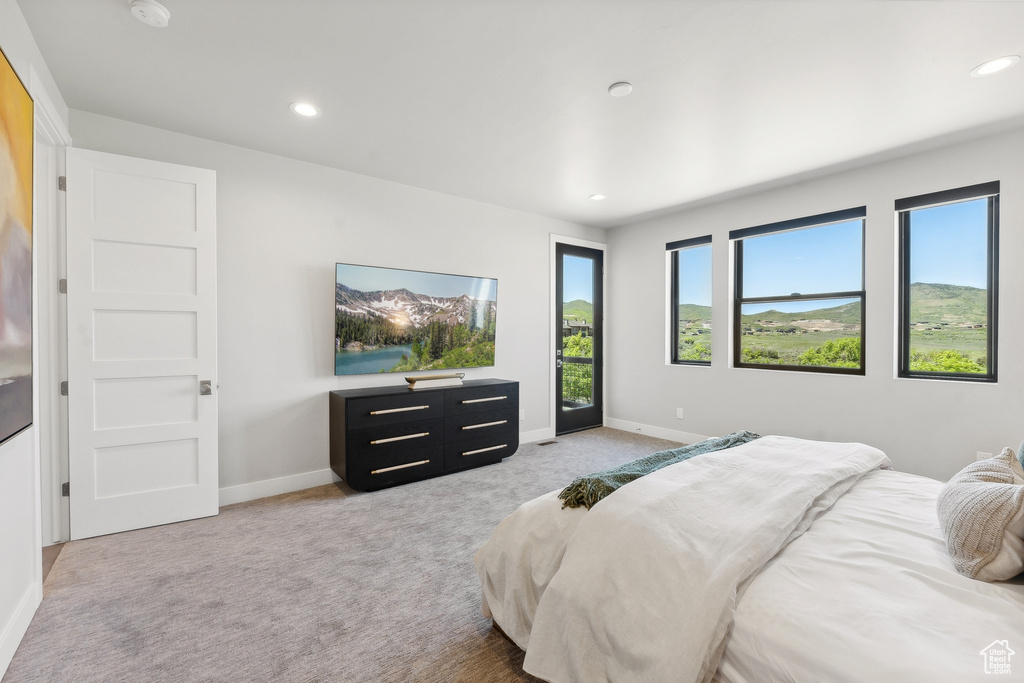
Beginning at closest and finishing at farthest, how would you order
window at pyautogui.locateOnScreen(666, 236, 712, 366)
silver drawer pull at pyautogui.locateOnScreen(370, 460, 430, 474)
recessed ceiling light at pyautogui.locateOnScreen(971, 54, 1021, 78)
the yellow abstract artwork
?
the yellow abstract artwork → recessed ceiling light at pyautogui.locateOnScreen(971, 54, 1021, 78) → silver drawer pull at pyautogui.locateOnScreen(370, 460, 430, 474) → window at pyautogui.locateOnScreen(666, 236, 712, 366)

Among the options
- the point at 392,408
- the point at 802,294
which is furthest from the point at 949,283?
the point at 392,408

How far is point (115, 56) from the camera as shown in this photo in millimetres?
2217

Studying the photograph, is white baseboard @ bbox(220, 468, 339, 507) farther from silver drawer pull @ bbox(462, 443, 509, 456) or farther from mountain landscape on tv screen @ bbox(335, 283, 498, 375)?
silver drawer pull @ bbox(462, 443, 509, 456)

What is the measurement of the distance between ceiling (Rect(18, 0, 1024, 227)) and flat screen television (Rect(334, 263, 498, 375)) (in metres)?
0.97

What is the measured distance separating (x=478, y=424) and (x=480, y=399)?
0.22 m

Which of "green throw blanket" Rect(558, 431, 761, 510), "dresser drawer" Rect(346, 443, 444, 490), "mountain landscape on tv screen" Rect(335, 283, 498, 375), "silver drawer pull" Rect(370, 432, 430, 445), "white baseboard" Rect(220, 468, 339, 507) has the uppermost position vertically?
"mountain landscape on tv screen" Rect(335, 283, 498, 375)

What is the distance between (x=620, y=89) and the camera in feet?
8.02

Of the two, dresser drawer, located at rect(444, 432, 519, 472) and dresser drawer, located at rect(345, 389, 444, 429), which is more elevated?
dresser drawer, located at rect(345, 389, 444, 429)

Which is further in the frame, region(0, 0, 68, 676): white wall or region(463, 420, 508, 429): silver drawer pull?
region(463, 420, 508, 429): silver drawer pull

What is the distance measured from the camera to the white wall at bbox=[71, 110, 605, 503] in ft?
10.5

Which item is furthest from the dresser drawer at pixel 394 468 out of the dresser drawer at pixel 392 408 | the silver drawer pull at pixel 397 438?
the dresser drawer at pixel 392 408

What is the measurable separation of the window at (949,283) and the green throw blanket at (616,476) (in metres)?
2.22

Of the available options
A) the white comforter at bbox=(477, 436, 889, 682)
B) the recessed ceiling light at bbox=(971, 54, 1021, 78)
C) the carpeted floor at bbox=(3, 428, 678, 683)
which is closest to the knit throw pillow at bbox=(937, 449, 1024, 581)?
the white comforter at bbox=(477, 436, 889, 682)

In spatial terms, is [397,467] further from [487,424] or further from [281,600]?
[281,600]
